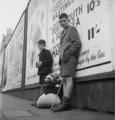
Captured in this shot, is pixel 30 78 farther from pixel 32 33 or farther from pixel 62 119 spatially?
pixel 62 119

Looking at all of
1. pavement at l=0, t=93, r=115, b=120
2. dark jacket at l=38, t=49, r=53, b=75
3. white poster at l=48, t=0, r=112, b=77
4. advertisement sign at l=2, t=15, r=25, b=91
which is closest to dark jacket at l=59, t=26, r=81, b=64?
white poster at l=48, t=0, r=112, b=77


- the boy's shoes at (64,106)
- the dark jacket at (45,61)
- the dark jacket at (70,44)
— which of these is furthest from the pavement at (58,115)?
the dark jacket at (45,61)

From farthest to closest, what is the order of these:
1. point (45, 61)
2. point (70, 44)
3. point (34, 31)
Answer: point (34, 31), point (45, 61), point (70, 44)

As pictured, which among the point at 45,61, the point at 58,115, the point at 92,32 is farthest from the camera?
the point at 45,61

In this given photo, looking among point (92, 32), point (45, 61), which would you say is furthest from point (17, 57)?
point (92, 32)

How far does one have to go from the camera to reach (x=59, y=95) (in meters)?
3.67

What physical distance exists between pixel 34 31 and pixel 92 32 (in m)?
3.16

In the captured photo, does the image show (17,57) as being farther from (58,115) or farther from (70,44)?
(58,115)

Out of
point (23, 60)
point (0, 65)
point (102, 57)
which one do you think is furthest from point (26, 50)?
point (0, 65)

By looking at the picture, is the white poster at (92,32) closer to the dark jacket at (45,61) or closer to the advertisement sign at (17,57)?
the dark jacket at (45,61)

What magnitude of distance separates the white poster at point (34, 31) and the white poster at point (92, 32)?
139 cm

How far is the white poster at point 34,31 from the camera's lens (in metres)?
5.28

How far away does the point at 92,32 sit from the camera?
Result: 121 inches

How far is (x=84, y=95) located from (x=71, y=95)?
28 cm
